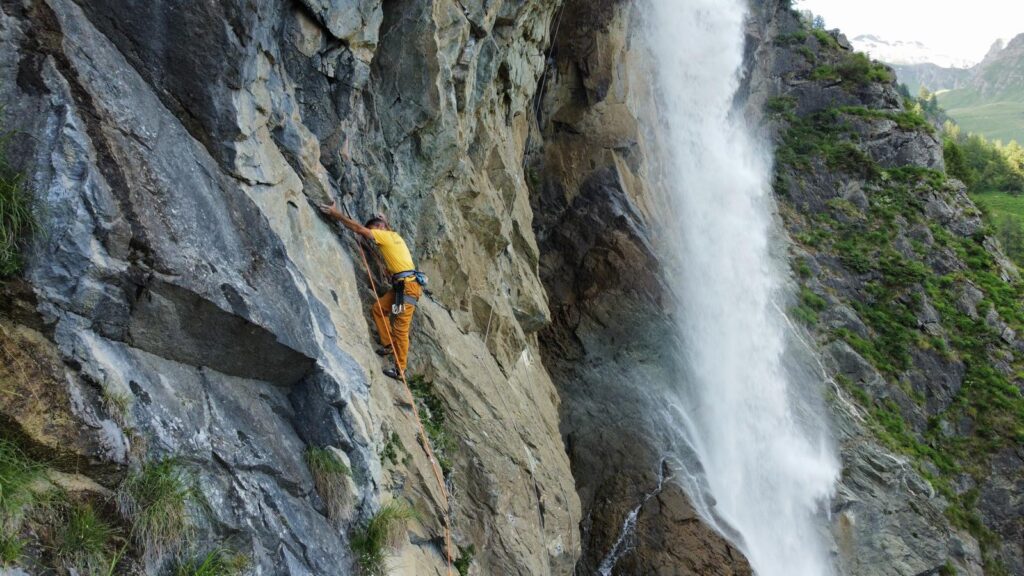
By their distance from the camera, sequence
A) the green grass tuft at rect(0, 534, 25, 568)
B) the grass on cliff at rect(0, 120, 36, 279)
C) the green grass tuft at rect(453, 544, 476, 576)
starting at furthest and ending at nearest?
the green grass tuft at rect(453, 544, 476, 576), the grass on cliff at rect(0, 120, 36, 279), the green grass tuft at rect(0, 534, 25, 568)

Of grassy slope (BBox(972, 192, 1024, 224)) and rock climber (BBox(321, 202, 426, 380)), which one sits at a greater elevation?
grassy slope (BBox(972, 192, 1024, 224))

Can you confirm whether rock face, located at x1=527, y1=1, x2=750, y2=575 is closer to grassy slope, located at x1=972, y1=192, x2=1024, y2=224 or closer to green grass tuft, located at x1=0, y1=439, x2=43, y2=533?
green grass tuft, located at x1=0, y1=439, x2=43, y2=533

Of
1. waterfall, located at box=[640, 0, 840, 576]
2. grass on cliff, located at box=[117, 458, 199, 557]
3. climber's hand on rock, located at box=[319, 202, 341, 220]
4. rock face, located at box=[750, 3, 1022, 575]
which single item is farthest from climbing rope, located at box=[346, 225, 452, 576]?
rock face, located at box=[750, 3, 1022, 575]

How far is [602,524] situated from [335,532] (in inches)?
356

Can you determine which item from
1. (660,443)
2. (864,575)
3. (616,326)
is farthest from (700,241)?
(864,575)

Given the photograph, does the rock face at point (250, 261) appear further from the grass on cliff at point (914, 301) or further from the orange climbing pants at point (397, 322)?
the grass on cliff at point (914, 301)

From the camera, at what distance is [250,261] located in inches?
272

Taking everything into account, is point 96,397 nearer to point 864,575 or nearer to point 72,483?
point 72,483

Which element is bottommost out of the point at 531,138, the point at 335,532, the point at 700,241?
the point at 335,532

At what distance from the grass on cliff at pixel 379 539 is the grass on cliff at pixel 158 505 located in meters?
1.91

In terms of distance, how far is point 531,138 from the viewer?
1864cm

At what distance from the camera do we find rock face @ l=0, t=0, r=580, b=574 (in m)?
5.53

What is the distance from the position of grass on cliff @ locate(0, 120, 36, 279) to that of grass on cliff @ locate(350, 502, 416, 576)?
12.3 ft

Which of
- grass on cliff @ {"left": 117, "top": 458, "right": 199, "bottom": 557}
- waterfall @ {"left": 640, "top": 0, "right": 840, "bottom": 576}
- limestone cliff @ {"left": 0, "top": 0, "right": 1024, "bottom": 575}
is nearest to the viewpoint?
grass on cliff @ {"left": 117, "top": 458, "right": 199, "bottom": 557}
